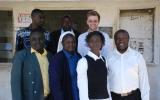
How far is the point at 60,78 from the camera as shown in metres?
5.08

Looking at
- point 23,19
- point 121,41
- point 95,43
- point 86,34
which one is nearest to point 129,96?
point 121,41

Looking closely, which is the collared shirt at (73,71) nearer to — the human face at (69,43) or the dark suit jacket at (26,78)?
the human face at (69,43)

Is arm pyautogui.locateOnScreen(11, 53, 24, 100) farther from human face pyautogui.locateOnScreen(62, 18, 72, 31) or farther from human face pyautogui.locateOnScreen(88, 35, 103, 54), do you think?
human face pyautogui.locateOnScreen(62, 18, 72, 31)

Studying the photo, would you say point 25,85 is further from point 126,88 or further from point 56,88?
point 126,88

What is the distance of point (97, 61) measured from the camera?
5125 millimetres

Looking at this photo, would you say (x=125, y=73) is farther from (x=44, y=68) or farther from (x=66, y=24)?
(x=66, y=24)

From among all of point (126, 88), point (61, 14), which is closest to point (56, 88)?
point (126, 88)

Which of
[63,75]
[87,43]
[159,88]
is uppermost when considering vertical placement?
[87,43]

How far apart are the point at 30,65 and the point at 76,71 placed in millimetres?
546

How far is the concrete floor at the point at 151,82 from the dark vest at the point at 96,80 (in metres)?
2.49

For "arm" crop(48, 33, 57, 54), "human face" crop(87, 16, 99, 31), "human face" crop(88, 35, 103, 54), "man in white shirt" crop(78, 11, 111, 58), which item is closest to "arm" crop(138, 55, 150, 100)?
"man in white shirt" crop(78, 11, 111, 58)

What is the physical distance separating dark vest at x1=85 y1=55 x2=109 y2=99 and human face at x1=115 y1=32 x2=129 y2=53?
1.21ft

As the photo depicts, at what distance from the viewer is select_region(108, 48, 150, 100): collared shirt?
17.4 feet

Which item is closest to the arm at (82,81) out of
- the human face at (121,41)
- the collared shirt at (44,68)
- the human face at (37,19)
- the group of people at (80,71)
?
the group of people at (80,71)
